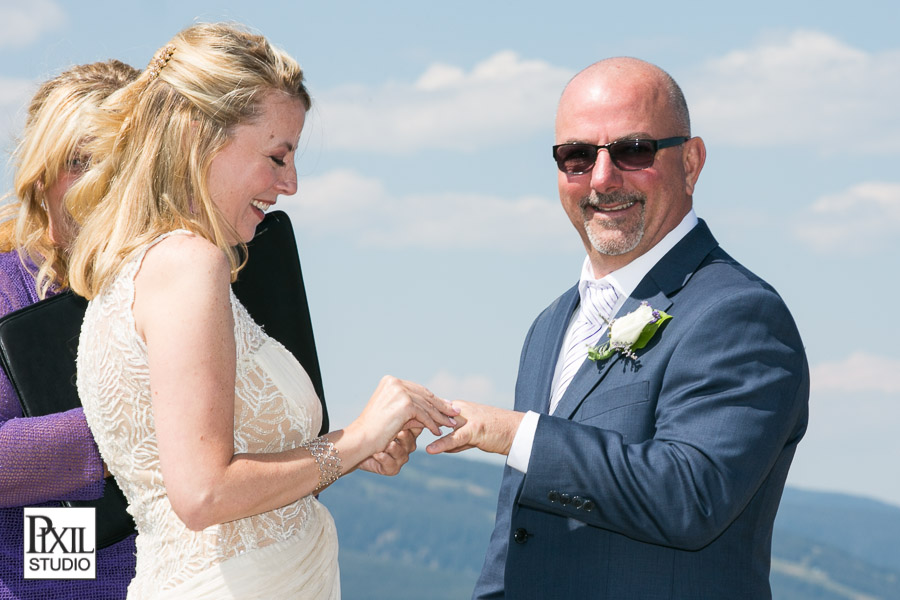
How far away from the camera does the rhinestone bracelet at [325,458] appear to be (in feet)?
13.0

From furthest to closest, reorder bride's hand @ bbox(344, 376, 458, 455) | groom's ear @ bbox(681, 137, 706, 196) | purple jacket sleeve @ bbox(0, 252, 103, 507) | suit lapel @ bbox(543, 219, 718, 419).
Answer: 1. groom's ear @ bbox(681, 137, 706, 196)
2. suit lapel @ bbox(543, 219, 718, 419)
3. purple jacket sleeve @ bbox(0, 252, 103, 507)
4. bride's hand @ bbox(344, 376, 458, 455)

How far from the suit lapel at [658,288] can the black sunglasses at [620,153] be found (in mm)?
469

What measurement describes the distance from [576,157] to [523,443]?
1.78 meters

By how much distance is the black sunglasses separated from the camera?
523 cm

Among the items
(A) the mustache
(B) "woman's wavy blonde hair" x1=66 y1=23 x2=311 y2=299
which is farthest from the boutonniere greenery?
(B) "woman's wavy blonde hair" x1=66 y1=23 x2=311 y2=299

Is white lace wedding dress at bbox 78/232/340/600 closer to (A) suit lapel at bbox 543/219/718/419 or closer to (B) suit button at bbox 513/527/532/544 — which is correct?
(B) suit button at bbox 513/527/532/544

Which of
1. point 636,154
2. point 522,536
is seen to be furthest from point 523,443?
point 636,154

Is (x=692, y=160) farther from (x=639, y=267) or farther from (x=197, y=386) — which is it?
(x=197, y=386)

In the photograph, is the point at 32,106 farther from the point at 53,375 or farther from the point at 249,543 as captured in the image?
the point at 249,543

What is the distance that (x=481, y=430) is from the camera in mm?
4621

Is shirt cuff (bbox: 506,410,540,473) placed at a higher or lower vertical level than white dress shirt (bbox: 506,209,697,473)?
lower

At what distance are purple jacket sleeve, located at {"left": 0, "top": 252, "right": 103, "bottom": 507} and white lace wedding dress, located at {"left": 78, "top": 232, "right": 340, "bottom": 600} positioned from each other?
45 centimetres

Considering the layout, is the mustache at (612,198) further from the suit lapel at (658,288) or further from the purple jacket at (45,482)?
the purple jacket at (45,482)

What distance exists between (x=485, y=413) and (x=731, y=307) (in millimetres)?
1238
